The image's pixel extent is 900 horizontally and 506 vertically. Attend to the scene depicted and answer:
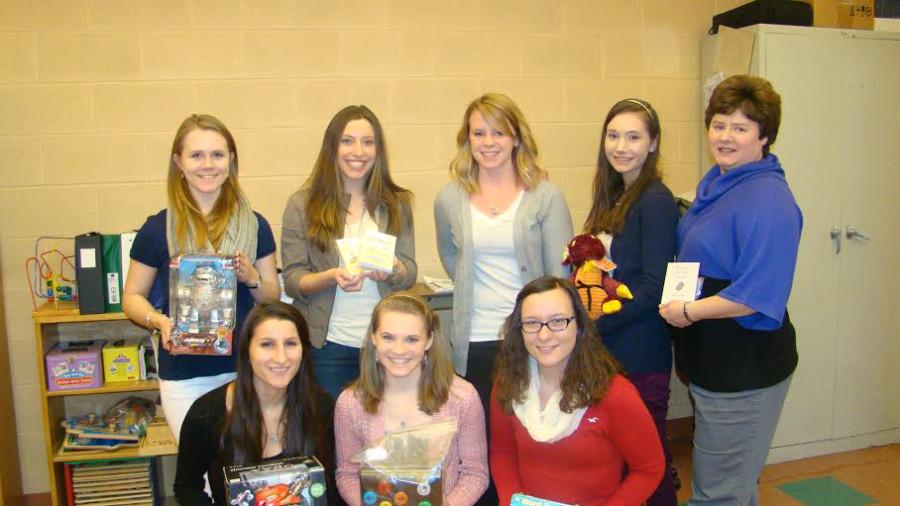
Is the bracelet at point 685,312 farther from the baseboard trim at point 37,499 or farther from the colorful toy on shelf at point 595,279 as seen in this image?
the baseboard trim at point 37,499

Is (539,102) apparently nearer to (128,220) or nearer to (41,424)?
(128,220)

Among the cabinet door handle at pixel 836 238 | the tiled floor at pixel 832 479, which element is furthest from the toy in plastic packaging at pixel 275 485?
the cabinet door handle at pixel 836 238

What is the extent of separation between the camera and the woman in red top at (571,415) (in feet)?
6.54

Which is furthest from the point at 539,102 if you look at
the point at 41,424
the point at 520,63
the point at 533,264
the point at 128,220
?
the point at 41,424

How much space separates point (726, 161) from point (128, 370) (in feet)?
8.53

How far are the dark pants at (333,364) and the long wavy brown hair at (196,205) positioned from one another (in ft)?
1.62

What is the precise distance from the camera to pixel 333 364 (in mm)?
2463

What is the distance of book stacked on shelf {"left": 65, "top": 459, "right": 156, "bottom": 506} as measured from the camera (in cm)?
331

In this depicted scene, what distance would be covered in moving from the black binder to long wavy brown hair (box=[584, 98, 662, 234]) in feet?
6.68

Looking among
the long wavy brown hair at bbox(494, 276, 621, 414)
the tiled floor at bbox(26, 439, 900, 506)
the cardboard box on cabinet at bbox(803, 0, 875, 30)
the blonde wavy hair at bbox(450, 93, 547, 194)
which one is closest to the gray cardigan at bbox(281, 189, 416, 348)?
the blonde wavy hair at bbox(450, 93, 547, 194)

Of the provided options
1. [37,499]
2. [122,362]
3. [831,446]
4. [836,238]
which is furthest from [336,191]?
[831,446]

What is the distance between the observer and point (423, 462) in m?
1.85

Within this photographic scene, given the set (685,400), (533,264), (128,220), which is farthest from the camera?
(685,400)

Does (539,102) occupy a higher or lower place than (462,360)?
higher
